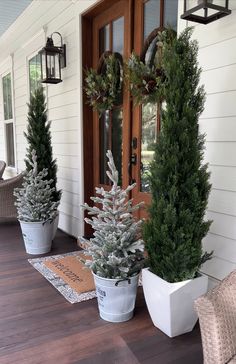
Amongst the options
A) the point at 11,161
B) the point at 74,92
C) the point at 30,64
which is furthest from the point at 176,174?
the point at 11,161

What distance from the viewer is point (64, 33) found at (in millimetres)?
3754

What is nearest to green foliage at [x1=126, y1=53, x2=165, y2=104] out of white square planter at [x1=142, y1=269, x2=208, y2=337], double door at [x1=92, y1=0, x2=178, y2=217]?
double door at [x1=92, y1=0, x2=178, y2=217]

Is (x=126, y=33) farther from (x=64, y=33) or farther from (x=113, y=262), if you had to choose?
(x=113, y=262)

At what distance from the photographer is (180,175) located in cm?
177

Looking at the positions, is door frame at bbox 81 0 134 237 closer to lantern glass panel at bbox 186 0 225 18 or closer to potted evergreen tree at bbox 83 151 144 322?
potted evergreen tree at bbox 83 151 144 322

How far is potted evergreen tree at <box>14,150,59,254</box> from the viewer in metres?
3.20

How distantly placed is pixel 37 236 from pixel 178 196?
193cm

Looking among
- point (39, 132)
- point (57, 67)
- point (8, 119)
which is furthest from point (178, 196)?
point (8, 119)

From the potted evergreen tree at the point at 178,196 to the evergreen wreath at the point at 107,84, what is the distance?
1255 millimetres

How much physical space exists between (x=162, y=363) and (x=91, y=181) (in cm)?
231

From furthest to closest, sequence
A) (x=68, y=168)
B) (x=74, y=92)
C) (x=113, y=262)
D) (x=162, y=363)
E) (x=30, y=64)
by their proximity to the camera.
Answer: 1. (x=30, y=64)
2. (x=68, y=168)
3. (x=74, y=92)
4. (x=113, y=262)
5. (x=162, y=363)

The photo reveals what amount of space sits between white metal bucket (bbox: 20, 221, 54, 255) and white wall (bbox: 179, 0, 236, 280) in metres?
1.77

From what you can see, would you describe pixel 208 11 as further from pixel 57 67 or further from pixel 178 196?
pixel 57 67

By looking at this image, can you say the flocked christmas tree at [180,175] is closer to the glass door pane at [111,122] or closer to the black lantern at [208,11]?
the black lantern at [208,11]
